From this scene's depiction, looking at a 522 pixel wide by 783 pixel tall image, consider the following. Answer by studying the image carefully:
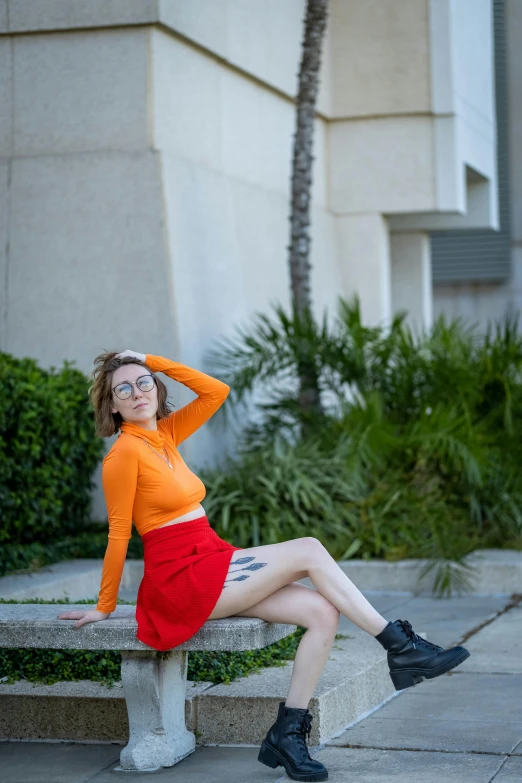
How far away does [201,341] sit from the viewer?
30.8ft

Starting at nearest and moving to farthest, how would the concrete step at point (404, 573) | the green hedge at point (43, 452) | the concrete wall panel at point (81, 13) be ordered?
1. the green hedge at point (43, 452)
2. the concrete step at point (404, 573)
3. the concrete wall panel at point (81, 13)

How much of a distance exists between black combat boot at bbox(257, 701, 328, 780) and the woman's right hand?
77 centimetres

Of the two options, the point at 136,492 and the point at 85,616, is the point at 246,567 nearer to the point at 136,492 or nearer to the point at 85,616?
the point at 136,492

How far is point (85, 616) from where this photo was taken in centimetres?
442

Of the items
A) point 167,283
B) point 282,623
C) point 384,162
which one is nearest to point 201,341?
point 167,283

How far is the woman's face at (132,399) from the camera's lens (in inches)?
181

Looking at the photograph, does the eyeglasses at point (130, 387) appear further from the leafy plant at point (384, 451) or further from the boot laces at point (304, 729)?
the leafy plant at point (384, 451)

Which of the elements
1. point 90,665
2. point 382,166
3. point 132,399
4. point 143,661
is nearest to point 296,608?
point 143,661

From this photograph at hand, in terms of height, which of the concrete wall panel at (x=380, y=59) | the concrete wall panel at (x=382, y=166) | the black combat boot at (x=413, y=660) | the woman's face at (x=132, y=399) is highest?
the concrete wall panel at (x=380, y=59)

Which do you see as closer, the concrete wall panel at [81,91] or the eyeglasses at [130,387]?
the eyeglasses at [130,387]

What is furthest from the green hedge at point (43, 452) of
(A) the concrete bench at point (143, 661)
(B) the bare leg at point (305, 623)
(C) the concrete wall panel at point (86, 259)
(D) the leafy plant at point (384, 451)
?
(B) the bare leg at point (305, 623)

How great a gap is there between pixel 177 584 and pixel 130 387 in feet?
2.68

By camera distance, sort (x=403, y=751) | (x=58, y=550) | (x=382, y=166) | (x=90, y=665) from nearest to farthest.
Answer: (x=403, y=751), (x=90, y=665), (x=58, y=550), (x=382, y=166)

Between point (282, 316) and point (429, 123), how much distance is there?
4.30m
